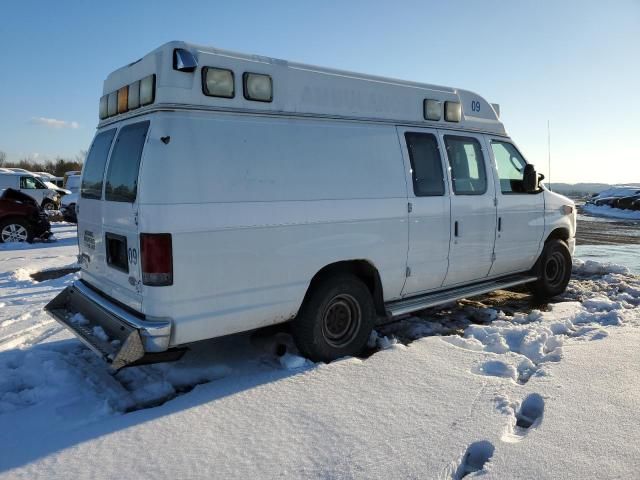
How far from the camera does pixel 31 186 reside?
21.2 m

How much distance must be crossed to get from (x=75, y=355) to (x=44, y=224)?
9.63 meters

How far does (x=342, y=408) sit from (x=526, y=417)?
1266 mm

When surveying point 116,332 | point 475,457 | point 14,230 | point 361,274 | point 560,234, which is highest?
point 14,230

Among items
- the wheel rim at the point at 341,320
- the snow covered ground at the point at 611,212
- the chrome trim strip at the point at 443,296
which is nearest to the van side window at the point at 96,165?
the wheel rim at the point at 341,320

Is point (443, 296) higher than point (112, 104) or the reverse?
the reverse

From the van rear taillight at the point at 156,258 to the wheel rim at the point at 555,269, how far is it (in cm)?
528

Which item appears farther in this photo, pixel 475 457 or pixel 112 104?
pixel 112 104

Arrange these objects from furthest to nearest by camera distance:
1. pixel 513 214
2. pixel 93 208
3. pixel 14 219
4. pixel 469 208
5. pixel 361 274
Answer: pixel 14 219 < pixel 513 214 < pixel 469 208 < pixel 361 274 < pixel 93 208

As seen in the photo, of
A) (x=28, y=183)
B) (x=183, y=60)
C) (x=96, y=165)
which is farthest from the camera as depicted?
(x=28, y=183)

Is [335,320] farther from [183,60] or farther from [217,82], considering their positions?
[183,60]

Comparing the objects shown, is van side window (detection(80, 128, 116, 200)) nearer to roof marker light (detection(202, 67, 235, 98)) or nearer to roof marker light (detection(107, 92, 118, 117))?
roof marker light (detection(107, 92, 118, 117))

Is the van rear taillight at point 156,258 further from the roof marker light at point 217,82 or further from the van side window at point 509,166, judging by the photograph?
the van side window at point 509,166

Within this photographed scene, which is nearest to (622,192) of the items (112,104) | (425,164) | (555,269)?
(555,269)

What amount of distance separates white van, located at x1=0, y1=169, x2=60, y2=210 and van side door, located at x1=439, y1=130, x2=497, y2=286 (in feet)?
64.7
